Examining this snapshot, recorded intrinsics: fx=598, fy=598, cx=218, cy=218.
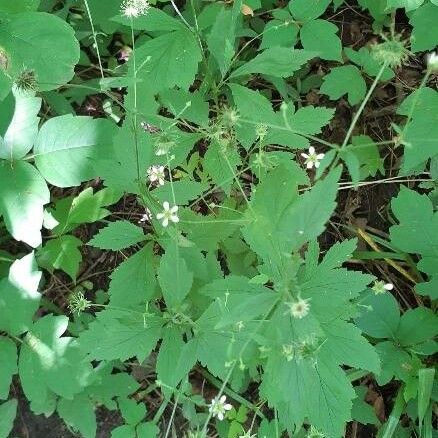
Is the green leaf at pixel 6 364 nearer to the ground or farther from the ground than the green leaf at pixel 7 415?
farther from the ground

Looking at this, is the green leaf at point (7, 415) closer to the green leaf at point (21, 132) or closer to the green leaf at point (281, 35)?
the green leaf at point (21, 132)

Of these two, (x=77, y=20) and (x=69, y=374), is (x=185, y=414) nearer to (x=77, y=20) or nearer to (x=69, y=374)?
(x=69, y=374)

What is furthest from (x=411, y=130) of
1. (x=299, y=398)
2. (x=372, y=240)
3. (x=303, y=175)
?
(x=299, y=398)

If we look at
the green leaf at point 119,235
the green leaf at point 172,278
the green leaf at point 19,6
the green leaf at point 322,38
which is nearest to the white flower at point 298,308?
the green leaf at point 172,278

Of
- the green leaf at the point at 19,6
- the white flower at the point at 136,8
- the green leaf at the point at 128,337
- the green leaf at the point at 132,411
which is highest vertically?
the white flower at the point at 136,8

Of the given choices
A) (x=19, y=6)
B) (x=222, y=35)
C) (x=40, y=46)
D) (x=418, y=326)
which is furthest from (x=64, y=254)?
(x=418, y=326)

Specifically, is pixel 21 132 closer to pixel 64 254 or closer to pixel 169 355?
pixel 64 254

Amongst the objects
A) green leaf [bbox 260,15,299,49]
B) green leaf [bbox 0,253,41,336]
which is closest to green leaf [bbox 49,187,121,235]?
green leaf [bbox 0,253,41,336]
